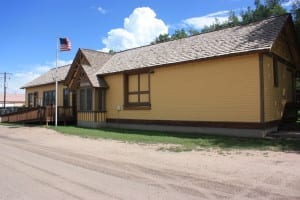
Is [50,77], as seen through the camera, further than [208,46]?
Yes

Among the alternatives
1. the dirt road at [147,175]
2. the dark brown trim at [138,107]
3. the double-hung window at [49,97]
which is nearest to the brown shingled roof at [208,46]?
the dark brown trim at [138,107]

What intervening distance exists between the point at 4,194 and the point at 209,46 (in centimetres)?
1387

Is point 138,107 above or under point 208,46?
under

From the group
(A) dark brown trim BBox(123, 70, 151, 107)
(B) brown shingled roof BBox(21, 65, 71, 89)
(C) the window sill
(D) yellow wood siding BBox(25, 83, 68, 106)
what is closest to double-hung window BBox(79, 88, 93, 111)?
(A) dark brown trim BBox(123, 70, 151, 107)

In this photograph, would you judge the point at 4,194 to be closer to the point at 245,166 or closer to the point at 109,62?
the point at 245,166

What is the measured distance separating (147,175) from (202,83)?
33.1 feet

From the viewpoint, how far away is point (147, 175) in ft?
26.2

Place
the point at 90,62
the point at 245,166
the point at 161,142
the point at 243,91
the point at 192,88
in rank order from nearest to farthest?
the point at 245,166
the point at 161,142
the point at 243,91
the point at 192,88
the point at 90,62

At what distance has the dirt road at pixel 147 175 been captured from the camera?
6340mm

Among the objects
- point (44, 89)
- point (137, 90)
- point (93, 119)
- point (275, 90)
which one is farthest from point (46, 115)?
point (275, 90)

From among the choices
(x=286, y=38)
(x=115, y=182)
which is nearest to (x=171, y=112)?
(x=286, y=38)

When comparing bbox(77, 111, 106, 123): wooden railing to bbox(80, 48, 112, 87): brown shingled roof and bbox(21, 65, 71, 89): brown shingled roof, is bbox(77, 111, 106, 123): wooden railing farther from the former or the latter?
bbox(21, 65, 71, 89): brown shingled roof

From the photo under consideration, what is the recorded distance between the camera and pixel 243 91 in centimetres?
1559

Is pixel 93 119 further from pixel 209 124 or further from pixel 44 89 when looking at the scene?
pixel 44 89
